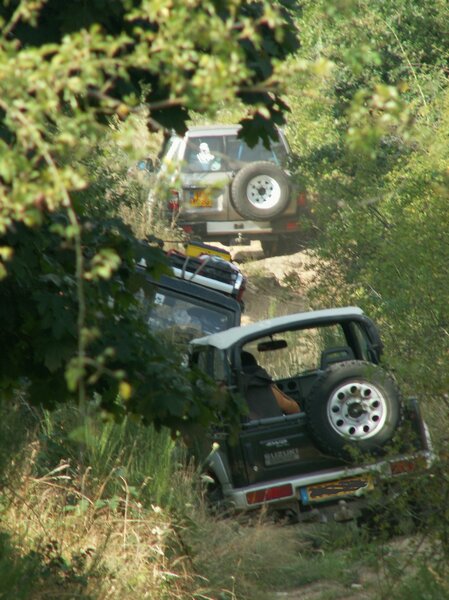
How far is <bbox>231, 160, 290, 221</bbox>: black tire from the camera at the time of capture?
18984 mm

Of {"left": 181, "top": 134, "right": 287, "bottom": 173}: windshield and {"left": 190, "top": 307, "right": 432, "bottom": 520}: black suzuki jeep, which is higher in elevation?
{"left": 181, "top": 134, "right": 287, "bottom": 173}: windshield

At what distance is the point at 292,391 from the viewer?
36.2 feet

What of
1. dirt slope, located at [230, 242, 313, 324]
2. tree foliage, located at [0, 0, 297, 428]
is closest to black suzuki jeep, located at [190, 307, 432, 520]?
tree foliage, located at [0, 0, 297, 428]

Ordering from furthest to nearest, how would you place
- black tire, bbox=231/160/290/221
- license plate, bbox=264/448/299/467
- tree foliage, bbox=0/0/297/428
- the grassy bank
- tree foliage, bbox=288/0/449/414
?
black tire, bbox=231/160/290/221 < license plate, bbox=264/448/299/467 < the grassy bank < tree foliage, bbox=288/0/449/414 < tree foliage, bbox=0/0/297/428

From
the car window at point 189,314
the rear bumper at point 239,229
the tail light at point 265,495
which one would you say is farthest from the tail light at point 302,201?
the tail light at point 265,495

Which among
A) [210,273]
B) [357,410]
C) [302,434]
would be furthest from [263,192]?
[357,410]

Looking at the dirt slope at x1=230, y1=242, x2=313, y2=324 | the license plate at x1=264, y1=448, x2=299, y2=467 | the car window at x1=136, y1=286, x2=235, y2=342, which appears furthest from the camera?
the dirt slope at x1=230, y1=242, x2=313, y2=324

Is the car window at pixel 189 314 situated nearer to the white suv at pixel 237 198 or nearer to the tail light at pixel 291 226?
the white suv at pixel 237 198

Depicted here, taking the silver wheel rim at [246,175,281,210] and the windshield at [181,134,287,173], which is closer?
the windshield at [181,134,287,173]

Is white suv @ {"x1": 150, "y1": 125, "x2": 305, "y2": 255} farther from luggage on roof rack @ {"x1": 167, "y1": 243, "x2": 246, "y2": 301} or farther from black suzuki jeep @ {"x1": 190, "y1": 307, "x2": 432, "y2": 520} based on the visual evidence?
black suzuki jeep @ {"x1": 190, "y1": 307, "x2": 432, "y2": 520}

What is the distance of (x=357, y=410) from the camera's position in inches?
361

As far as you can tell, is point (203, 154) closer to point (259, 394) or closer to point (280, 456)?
point (259, 394)

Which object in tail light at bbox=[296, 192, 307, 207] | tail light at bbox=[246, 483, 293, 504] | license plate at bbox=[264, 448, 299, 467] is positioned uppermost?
tail light at bbox=[296, 192, 307, 207]

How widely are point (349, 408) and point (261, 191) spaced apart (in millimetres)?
10462
